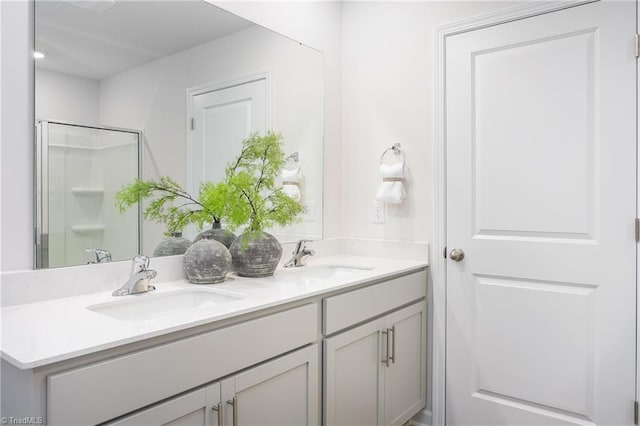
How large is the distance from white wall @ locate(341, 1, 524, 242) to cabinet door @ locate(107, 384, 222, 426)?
1444 mm

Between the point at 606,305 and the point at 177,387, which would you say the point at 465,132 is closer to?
the point at 606,305

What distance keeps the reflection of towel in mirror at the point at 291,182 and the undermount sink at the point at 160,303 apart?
855 mm

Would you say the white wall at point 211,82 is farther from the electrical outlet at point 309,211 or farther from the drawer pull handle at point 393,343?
the drawer pull handle at point 393,343

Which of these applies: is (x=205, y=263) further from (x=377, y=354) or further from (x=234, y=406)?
(x=377, y=354)

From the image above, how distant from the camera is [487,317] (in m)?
2.13

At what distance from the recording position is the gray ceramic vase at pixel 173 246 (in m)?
1.70

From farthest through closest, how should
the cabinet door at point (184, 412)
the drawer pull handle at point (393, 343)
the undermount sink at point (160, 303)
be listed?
the drawer pull handle at point (393, 343) < the undermount sink at point (160, 303) < the cabinet door at point (184, 412)

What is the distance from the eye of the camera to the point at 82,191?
58.1 inches

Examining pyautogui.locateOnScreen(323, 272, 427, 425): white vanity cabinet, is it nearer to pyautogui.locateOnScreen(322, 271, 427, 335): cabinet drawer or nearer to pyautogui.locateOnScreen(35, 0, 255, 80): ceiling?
pyautogui.locateOnScreen(322, 271, 427, 335): cabinet drawer

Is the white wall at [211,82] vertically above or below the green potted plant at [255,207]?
above

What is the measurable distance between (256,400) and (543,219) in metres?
1.45

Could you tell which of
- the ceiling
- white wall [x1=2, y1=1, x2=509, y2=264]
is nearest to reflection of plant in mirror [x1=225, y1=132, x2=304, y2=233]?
the ceiling

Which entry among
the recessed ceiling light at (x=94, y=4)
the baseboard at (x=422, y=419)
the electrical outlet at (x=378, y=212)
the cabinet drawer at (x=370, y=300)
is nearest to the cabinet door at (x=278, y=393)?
the cabinet drawer at (x=370, y=300)

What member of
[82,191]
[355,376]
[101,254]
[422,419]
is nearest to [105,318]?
[101,254]
